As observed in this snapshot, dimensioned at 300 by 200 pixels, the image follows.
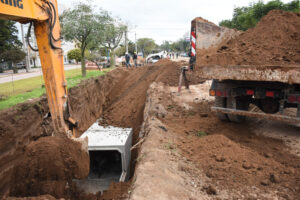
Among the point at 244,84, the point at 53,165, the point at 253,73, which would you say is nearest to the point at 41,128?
the point at 53,165

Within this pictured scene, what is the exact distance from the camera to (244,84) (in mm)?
4469

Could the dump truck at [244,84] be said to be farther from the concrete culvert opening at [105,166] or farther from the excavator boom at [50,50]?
the concrete culvert opening at [105,166]

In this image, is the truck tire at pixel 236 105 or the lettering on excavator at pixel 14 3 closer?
the lettering on excavator at pixel 14 3

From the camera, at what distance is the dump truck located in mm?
3791

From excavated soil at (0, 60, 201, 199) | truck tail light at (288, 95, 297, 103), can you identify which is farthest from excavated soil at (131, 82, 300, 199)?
excavated soil at (0, 60, 201, 199)

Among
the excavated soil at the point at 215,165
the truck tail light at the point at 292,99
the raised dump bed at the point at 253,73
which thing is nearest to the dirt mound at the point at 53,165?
the excavated soil at the point at 215,165

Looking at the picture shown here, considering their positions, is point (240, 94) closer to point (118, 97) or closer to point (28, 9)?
point (28, 9)

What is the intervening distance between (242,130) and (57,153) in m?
3.85

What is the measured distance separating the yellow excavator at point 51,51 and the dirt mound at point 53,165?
1.23 feet

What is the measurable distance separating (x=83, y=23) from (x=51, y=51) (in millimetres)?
8565

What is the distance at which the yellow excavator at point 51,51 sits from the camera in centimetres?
310

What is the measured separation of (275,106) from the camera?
4.46 m

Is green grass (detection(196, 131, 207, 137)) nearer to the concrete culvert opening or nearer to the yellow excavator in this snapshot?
the yellow excavator

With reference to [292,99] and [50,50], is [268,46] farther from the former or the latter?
[50,50]
